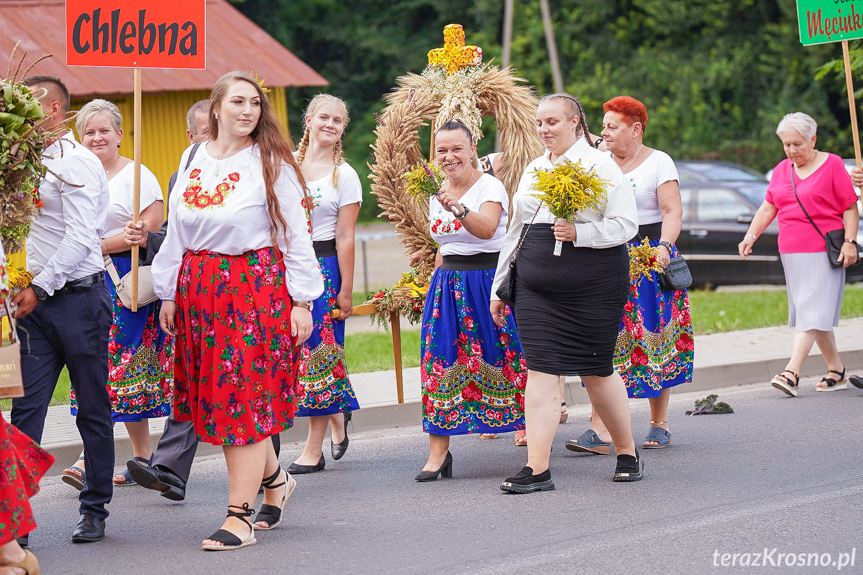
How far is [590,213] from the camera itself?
5.89 metres

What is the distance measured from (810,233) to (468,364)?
11.9ft

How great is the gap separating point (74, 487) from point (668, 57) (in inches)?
1070

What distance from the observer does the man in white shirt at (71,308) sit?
4988 millimetres

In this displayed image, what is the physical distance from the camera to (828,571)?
4484mm

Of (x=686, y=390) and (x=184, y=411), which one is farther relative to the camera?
(x=686, y=390)

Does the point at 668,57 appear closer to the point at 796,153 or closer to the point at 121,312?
the point at 796,153

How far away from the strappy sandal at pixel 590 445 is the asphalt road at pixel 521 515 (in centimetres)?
8

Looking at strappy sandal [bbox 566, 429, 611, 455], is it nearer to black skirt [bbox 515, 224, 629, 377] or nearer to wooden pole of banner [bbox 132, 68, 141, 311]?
black skirt [bbox 515, 224, 629, 377]

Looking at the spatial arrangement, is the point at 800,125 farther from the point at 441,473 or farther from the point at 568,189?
the point at 441,473

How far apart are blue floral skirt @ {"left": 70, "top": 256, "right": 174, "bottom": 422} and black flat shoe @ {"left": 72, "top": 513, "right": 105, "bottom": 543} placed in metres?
1.15

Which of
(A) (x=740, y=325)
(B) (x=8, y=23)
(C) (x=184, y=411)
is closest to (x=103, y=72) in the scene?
(B) (x=8, y=23)

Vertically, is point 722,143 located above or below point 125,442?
above

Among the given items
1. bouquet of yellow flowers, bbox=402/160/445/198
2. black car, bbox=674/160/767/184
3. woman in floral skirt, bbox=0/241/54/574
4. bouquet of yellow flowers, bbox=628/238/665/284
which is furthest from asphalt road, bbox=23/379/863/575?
black car, bbox=674/160/767/184

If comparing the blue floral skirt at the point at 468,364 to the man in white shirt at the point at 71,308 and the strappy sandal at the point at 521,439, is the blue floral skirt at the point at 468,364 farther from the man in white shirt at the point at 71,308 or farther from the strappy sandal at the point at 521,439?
the man in white shirt at the point at 71,308
